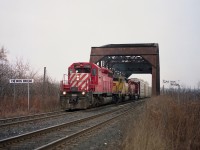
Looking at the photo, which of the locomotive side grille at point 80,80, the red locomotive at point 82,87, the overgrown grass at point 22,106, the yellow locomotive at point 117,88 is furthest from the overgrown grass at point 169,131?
the yellow locomotive at point 117,88

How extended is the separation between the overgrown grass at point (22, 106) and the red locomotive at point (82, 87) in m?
1.94

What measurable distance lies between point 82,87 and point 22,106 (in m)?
4.49

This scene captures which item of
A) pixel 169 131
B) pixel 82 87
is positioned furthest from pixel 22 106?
pixel 169 131

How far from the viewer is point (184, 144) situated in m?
9.00

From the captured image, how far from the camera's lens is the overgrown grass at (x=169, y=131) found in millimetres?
7730

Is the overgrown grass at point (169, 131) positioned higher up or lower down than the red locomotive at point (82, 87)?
lower down

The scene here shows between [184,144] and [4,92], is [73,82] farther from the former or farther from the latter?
[184,144]

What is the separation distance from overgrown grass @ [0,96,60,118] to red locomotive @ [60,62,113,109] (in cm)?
194

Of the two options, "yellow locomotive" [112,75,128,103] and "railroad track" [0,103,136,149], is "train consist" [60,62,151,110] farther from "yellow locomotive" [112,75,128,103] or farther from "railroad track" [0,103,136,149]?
"railroad track" [0,103,136,149]

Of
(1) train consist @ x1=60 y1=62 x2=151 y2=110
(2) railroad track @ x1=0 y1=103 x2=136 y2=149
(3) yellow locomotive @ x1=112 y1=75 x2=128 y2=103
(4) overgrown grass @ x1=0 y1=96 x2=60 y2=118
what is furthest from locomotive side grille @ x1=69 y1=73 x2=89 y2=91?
(2) railroad track @ x1=0 y1=103 x2=136 y2=149

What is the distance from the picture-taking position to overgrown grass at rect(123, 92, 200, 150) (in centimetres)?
773

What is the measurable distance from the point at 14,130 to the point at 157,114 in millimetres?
5792

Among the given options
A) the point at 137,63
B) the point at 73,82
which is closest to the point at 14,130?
the point at 73,82

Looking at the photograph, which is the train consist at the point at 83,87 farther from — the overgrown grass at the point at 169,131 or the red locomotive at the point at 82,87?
the overgrown grass at the point at 169,131
